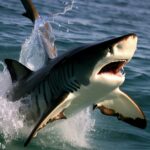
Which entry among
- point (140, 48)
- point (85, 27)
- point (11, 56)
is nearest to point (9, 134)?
point (11, 56)

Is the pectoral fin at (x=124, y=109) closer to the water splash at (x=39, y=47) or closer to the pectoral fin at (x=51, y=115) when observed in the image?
the pectoral fin at (x=51, y=115)

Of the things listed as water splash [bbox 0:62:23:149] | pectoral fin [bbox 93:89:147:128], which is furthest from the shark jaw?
water splash [bbox 0:62:23:149]

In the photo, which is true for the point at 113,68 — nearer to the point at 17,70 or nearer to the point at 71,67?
the point at 71,67

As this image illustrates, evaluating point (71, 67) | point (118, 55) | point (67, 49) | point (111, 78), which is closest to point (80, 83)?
point (71, 67)

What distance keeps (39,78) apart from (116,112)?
2.69 ft

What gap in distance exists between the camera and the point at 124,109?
4.77 m

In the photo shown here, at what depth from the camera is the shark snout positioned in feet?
12.3

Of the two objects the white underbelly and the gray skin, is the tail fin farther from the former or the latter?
the white underbelly

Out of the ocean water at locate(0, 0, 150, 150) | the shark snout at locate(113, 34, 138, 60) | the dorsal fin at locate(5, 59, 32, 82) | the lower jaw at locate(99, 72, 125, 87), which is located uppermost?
the shark snout at locate(113, 34, 138, 60)

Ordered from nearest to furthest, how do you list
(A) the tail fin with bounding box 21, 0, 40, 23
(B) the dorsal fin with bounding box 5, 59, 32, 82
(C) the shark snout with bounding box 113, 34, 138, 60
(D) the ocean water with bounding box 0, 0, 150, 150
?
1. (C) the shark snout with bounding box 113, 34, 138, 60
2. (B) the dorsal fin with bounding box 5, 59, 32, 82
3. (D) the ocean water with bounding box 0, 0, 150, 150
4. (A) the tail fin with bounding box 21, 0, 40, 23

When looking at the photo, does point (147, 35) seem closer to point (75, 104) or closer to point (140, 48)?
point (140, 48)

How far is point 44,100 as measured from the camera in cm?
454

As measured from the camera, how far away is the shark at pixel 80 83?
388cm

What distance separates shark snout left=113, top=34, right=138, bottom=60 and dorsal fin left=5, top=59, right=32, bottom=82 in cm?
134
